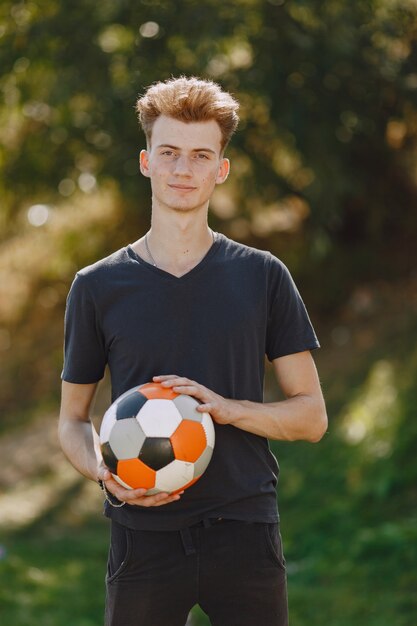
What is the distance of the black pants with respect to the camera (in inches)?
115

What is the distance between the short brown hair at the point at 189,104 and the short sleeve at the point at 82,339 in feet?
1.78

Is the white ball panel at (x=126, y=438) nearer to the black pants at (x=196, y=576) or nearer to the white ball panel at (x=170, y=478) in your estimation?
the white ball panel at (x=170, y=478)

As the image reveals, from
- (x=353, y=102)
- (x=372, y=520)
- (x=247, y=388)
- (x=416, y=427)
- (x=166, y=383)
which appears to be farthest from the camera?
(x=353, y=102)

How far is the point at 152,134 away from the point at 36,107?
863cm

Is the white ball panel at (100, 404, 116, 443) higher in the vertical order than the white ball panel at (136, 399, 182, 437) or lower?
lower

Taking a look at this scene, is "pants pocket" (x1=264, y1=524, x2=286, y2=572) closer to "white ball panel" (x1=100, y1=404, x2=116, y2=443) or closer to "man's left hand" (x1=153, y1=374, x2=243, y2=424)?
"man's left hand" (x1=153, y1=374, x2=243, y2=424)

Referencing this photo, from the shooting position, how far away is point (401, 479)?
7715 mm

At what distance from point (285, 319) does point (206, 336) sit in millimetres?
264

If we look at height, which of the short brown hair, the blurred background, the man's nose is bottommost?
the blurred background

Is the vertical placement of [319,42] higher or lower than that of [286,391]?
higher

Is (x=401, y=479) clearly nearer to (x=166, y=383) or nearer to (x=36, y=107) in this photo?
(x=166, y=383)

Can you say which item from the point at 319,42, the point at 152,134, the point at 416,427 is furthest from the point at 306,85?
the point at 152,134

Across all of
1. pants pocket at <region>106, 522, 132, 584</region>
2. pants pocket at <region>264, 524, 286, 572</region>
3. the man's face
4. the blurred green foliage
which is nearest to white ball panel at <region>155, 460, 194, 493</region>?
pants pocket at <region>106, 522, 132, 584</region>

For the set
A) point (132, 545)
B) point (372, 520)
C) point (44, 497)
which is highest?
point (132, 545)
